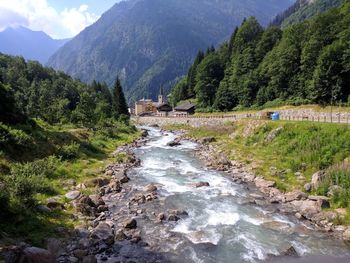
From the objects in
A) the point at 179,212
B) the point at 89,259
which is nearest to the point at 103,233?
the point at 89,259

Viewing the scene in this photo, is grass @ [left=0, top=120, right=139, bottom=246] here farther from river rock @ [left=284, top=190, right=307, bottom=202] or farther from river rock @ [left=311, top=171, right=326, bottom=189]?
river rock @ [left=311, top=171, right=326, bottom=189]

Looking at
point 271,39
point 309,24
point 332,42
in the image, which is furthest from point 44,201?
point 271,39

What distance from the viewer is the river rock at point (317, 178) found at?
26367 millimetres

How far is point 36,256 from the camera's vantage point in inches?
586

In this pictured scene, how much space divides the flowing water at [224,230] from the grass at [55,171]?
5.43m

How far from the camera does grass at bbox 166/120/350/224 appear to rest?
27200mm

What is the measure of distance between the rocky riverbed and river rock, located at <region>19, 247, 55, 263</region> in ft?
0.14

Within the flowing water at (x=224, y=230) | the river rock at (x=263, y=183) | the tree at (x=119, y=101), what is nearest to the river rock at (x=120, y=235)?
the flowing water at (x=224, y=230)

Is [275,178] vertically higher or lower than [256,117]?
lower

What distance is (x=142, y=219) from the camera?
22.0 metres

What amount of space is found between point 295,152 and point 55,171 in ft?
80.5

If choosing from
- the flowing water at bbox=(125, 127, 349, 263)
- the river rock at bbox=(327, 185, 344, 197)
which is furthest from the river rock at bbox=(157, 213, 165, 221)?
the river rock at bbox=(327, 185, 344, 197)

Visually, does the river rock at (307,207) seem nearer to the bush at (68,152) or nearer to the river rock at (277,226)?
the river rock at (277,226)

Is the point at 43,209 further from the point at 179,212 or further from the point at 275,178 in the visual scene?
the point at 275,178
